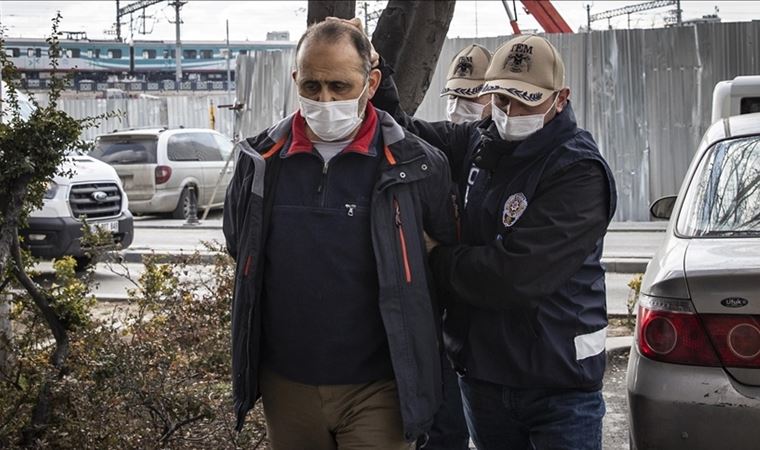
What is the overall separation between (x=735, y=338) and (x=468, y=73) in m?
1.59

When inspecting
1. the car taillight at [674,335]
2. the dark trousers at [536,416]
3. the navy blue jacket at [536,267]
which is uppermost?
the navy blue jacket at [536,267]

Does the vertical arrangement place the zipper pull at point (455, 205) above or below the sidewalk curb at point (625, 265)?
above

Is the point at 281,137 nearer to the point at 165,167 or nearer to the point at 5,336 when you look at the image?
the point at 5,336

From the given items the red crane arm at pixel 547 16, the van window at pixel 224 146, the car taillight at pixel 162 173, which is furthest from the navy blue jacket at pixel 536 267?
the van window at pixel 224 146

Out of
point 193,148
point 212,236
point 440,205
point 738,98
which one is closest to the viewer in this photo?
point 440,205

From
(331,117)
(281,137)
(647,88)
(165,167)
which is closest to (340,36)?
(331,117)

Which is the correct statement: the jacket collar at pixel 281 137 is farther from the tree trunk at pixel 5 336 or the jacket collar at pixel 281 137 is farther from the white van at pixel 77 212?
the white van at pixel 77 212

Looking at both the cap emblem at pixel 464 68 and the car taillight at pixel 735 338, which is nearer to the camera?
the car taillight at pixel 735 338

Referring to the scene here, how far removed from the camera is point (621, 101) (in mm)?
16812

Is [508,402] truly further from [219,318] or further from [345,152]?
[219,318]

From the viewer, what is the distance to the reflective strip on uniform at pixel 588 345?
319 centimetres

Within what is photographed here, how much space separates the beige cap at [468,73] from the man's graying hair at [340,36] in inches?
49.5

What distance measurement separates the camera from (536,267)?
3.09 meters

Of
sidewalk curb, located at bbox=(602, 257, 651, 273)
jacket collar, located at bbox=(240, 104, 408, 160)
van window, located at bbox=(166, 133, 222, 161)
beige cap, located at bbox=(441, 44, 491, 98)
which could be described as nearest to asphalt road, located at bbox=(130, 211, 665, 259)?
sidewalk curb, located at bbox=(602, 257, 651, 273)
